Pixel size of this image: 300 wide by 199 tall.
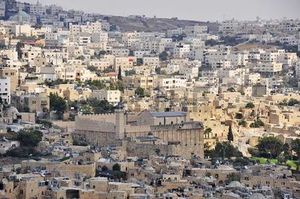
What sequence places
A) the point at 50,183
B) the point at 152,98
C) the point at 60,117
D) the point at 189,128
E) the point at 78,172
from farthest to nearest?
the point at 152,98 < the point at 60,117 < the point at 189,128 < the point at 78,172 < the point at 50,183

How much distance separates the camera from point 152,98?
58.7 ft

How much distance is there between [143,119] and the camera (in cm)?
1459

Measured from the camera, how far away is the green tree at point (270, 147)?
14.2 metres

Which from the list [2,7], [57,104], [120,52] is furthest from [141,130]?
→ [2,7]

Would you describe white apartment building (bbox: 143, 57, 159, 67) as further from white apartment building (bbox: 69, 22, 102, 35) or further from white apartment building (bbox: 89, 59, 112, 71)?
white apartment building (bbox: 69, 22, 102, 35)

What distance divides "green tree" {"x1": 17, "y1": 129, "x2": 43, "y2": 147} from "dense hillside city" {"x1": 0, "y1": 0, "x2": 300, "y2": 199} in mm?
14

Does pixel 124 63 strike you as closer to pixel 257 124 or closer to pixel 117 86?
pixel 117 86

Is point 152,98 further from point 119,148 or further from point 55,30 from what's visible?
point 55,30

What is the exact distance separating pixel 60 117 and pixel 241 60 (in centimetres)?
1300

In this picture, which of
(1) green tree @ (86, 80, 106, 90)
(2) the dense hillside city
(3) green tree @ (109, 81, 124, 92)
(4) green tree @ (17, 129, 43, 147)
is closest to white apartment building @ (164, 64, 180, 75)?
(2) the dense hillside city

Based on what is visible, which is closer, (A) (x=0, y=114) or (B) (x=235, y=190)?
(B) (x=235, y=190)

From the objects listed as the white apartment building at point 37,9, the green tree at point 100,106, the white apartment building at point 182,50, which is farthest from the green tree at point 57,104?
the white apartment building at point 37,9

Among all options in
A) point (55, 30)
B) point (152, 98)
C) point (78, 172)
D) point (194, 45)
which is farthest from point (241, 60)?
point (78, 172)

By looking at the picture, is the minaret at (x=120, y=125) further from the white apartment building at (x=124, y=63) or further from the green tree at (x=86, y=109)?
the white apartment building at (x=124, y=63)
